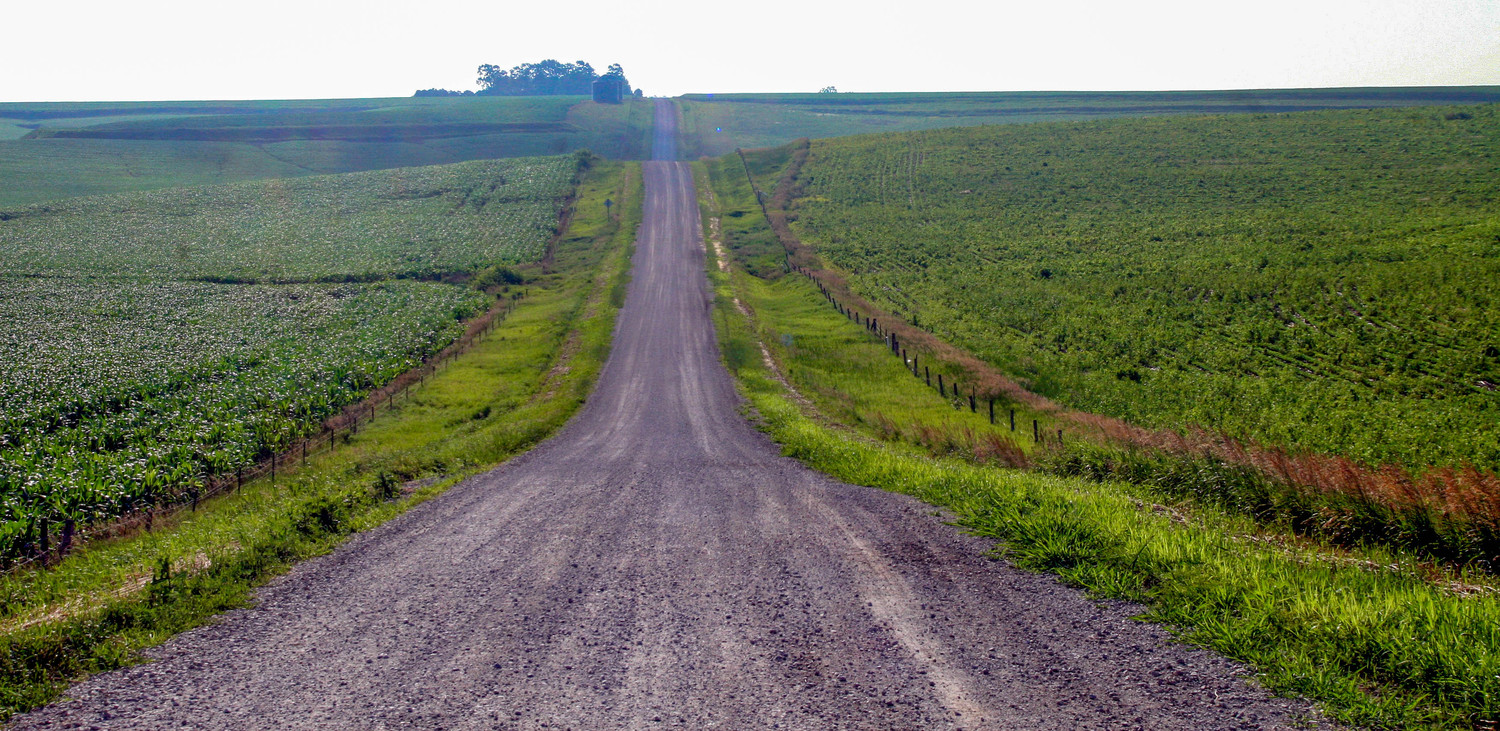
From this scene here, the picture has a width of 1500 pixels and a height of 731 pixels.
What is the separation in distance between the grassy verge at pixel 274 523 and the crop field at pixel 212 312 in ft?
9.20

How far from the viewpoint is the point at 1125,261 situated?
48750 millimetres

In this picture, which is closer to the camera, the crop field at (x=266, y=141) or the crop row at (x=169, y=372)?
the crop row at (x=169, y=372)

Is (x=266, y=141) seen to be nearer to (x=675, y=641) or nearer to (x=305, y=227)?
(x=305, y=227)

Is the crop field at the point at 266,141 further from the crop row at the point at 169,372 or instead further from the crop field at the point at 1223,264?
the crop row at the point at 169,372

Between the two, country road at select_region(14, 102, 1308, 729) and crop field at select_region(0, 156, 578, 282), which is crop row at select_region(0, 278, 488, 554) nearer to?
crop field at select_region(0, 156, 578, 282)

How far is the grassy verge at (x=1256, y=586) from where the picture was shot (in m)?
5.70

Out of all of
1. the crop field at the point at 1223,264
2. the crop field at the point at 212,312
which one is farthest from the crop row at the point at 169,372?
the crop field at the point at 1223,264

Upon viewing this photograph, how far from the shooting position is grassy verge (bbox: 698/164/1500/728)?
570 cm

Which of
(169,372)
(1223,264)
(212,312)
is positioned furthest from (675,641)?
(1223,264)

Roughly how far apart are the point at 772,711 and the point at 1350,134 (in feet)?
317

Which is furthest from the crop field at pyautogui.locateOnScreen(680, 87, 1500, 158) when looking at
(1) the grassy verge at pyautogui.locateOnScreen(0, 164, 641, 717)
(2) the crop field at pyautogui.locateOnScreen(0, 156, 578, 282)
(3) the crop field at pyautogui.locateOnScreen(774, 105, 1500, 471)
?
(1) the grassy verge at pyautogui.locateOnScreen(0, 164, 641, 717)

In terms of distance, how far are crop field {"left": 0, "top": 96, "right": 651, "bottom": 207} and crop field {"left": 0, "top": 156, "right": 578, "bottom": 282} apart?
14376 mm

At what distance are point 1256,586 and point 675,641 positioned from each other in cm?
556

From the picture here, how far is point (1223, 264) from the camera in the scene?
44.2 meters
